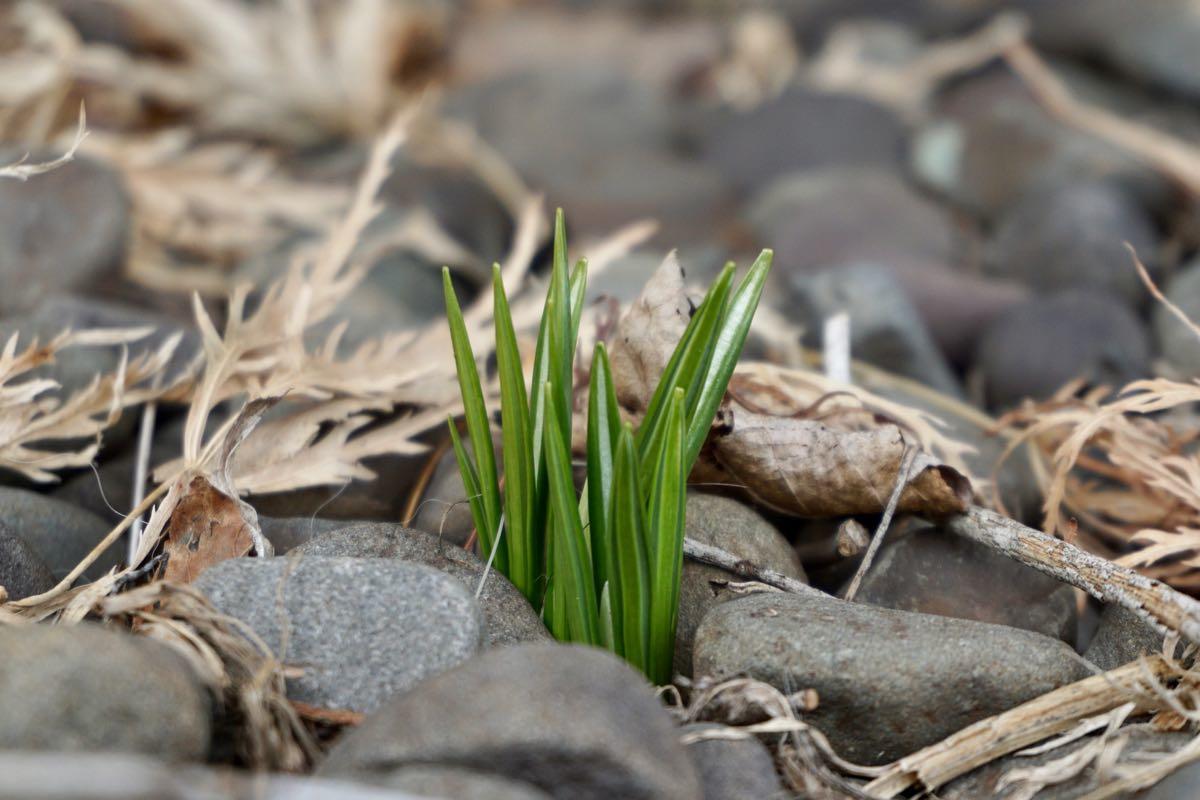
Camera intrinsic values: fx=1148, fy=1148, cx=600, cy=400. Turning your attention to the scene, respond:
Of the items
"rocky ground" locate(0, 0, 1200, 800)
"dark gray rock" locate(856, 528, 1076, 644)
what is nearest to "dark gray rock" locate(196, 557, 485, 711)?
"rocky ground" locate(0, 0, 1200, 800)

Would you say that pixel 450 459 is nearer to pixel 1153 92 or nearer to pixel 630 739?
pixel 630 739

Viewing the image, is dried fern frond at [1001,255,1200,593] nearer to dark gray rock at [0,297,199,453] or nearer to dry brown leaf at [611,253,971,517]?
dry brown leaf at [611,253,971,517]

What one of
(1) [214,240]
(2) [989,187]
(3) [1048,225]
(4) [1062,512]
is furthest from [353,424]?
(2) [989,187]

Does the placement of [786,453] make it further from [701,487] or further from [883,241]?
[883,241]

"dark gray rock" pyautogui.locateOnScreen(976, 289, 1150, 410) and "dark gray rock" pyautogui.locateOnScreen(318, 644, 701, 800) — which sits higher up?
"dark gray rock" pyautogui.locateOnScreen(318, 644, 701, 800)

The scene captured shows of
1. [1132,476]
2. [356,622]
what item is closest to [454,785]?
[356,622]

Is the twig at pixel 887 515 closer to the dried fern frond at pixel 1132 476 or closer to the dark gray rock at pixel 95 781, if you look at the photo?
the dried fern frond at pixel 1132 476

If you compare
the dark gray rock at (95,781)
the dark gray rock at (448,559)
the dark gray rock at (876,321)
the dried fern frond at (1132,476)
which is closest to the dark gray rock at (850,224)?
the dark gray rock at (876,321)
